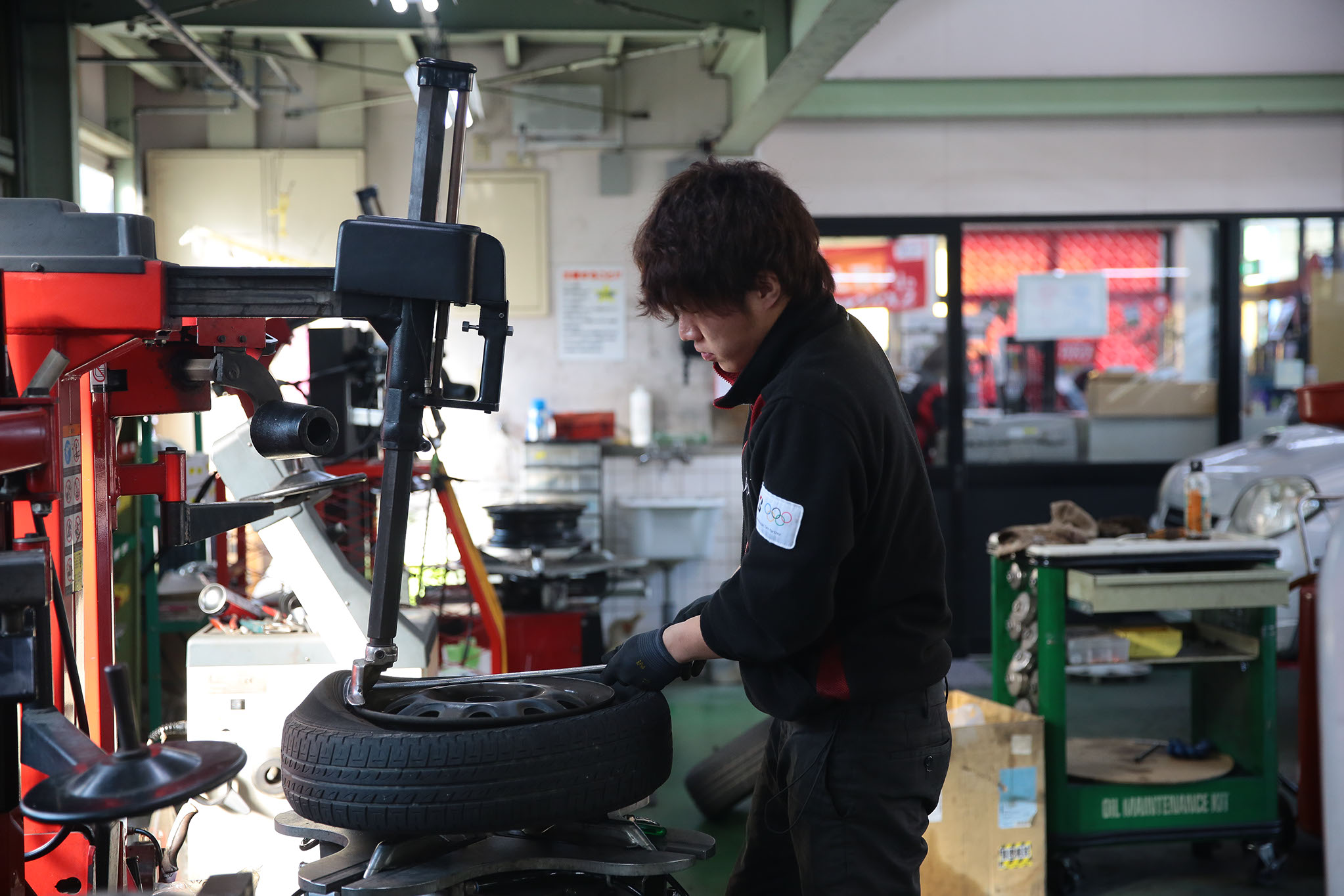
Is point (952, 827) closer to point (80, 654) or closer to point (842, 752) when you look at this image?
point (842, 752)

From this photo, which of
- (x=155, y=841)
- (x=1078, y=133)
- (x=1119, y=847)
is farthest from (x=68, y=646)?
(x=1078, y=133)

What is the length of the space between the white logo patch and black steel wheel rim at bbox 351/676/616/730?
1.17 feet

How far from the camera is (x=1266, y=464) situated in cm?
507

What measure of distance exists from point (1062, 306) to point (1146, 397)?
691 millimetres

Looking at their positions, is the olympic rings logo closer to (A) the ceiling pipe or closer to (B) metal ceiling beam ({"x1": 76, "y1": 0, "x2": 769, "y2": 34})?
(B) metal ceiling beam ({"x1": 76, "y1": 0, "x2": 769, "y2": 34})

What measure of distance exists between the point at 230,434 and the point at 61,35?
3152mm

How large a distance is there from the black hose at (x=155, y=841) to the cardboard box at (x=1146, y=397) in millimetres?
5354

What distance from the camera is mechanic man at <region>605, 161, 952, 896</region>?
4.65 feet

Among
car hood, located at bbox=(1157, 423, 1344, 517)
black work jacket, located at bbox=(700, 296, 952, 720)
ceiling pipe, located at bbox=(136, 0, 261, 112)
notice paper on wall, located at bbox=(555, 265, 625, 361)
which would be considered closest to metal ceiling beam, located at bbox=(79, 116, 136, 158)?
ceiling pipe, located at bbox=(136, 0, 261, 112)

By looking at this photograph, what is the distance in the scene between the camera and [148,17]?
184 inches

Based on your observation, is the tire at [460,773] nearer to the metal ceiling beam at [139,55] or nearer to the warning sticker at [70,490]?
the warning sticker at [70,490]

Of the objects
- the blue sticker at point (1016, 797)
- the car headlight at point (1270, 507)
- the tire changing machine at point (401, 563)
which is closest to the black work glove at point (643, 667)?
the tire changing machine at point (401, 563)

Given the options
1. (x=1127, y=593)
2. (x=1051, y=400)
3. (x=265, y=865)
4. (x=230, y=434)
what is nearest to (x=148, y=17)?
(x=230, y=434)

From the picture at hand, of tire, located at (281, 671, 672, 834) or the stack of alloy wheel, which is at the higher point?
tire, located at (281, 671, 672, 834)
